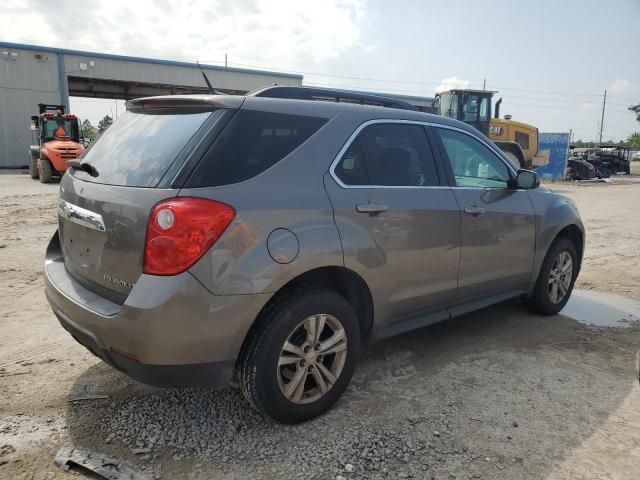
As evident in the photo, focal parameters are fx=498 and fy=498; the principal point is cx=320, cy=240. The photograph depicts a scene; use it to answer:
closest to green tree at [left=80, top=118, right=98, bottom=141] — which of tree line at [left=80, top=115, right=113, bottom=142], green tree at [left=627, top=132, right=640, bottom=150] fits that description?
tree line at [left=80, top=115, right=113, bottom=142]

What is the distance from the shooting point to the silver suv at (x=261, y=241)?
241 cm

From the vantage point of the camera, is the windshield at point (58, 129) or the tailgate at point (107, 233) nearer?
the tailgate at point (107, 233)

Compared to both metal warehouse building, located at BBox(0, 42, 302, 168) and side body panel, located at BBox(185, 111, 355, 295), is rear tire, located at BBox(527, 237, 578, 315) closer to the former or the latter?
side body panel, located at BBox(185, 111, 355, 295)

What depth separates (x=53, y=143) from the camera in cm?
1847

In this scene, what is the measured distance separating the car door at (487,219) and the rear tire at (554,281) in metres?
0.30

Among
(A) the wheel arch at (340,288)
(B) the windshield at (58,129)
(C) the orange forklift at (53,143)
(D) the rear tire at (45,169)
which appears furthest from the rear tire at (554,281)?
(B) the windshield at (58,129)

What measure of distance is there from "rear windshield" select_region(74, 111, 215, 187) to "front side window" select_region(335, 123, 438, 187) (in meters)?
0.93

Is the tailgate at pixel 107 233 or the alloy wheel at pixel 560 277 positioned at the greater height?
the tailgate at pixel 107 233

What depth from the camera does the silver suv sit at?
2.41 meters

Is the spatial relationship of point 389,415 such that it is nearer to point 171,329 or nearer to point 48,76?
point 171,329

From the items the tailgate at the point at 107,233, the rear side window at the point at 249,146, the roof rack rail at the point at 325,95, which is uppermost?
the roof rack rail at the point at 325,95

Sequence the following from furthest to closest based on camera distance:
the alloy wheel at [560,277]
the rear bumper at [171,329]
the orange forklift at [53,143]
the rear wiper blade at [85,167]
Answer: the orange forklift at [53,143], the alloy wheel at [560,277], the rear wiper blade at [85,167], the rear bumper at [171,329]

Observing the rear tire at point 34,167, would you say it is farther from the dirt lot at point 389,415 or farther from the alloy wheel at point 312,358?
the alloy wheel at point 312,358

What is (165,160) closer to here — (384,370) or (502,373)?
(384,370)
